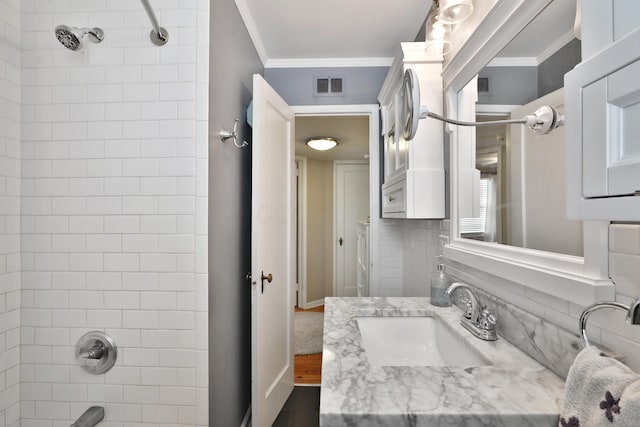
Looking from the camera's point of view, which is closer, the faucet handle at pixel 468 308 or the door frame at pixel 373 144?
the faucet handle at pixel 468 308

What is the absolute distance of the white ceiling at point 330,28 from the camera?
1.72 m

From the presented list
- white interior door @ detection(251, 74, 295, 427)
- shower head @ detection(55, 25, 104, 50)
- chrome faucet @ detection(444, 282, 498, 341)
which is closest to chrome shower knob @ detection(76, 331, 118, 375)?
white interior door @ detection(251, 74, 295, 427)

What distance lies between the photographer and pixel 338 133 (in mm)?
3393

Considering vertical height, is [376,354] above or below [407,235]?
below

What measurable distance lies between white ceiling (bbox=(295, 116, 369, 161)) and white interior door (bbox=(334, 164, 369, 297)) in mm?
327

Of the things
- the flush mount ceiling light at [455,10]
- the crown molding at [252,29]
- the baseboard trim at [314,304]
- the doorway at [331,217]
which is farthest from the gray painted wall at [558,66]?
the baseboard trim at [314,304]

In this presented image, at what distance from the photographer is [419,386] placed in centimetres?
70

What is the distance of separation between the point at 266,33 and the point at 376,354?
2009 mm

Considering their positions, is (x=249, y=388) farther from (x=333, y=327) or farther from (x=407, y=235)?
(x=407, y=235)

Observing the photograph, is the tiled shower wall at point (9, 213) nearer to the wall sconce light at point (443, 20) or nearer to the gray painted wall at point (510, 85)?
the wall sconce light at point (443, 20)

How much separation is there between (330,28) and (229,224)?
4.58 feet

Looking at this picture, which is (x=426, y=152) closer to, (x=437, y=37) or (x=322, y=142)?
(x=437, y=37)

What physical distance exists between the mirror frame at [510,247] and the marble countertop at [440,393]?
0.72ft

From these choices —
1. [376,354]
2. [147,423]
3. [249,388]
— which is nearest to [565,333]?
[376,354]
